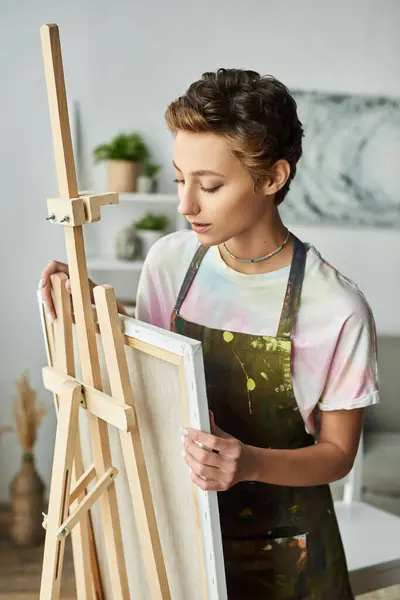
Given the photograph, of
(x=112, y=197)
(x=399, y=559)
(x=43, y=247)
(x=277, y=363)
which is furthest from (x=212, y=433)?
(x=43, y=247)

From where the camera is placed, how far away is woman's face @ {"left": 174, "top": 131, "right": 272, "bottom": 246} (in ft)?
3.21

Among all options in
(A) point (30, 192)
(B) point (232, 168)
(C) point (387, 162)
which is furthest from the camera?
(C) point (387, 162)

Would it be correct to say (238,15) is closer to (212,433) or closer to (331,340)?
(331,340)

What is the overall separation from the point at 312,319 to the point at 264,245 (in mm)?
147

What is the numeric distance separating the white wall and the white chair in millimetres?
1205

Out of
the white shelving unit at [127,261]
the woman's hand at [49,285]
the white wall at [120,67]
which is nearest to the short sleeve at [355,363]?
the woman's hand at [49,285]

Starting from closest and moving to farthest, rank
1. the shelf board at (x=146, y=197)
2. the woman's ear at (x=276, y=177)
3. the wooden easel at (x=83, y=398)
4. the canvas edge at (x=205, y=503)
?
the canvas edge at (x=205, y=503) → the wooden easel at (x=83, y=398) → the woman's ear at (x=276, y=177) → the shelf board at (x=146, y=197)

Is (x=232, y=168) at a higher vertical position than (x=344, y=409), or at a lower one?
higher

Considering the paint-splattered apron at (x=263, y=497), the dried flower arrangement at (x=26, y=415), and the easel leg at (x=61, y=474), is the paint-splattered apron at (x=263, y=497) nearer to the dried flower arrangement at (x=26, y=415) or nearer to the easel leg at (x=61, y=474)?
the easel leg at (x=61, y=474)

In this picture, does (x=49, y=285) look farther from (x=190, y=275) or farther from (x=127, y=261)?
(x=127, y=261)

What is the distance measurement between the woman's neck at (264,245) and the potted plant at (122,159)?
138 centimetres

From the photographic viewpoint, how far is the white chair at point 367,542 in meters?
1.70

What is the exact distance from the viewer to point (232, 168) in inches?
39.0

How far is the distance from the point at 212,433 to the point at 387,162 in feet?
6.86
